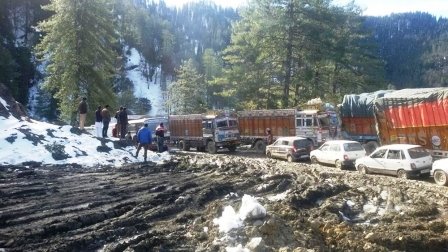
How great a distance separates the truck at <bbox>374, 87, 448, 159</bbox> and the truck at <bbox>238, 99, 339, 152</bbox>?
12.1 feet

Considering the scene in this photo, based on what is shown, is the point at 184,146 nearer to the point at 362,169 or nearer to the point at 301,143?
the point at 301,143

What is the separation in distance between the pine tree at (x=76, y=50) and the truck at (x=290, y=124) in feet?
38.1

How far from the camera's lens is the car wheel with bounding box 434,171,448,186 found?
14.1 metres

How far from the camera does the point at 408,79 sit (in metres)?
100

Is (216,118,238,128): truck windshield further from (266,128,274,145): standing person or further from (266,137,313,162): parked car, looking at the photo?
(266,137,313,162): parked car

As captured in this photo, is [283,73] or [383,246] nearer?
[383,246]

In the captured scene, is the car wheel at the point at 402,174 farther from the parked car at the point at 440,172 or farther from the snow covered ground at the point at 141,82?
the snow covered ground at the point at 141,82

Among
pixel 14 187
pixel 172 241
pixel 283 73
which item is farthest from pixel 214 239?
pixel 283 73

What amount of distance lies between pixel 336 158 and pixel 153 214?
11910 mm

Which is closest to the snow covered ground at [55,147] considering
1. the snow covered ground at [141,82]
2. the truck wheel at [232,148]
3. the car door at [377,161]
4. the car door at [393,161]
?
the truck wheel at [232,148]

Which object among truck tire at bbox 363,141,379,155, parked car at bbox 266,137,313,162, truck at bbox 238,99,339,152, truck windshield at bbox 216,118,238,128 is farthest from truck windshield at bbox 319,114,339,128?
truck windshield at bbox 216,118,238,128

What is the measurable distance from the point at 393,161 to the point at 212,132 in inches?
554

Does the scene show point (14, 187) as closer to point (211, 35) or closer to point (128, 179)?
point (128, 179)

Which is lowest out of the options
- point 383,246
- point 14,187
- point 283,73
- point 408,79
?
point 383,246
